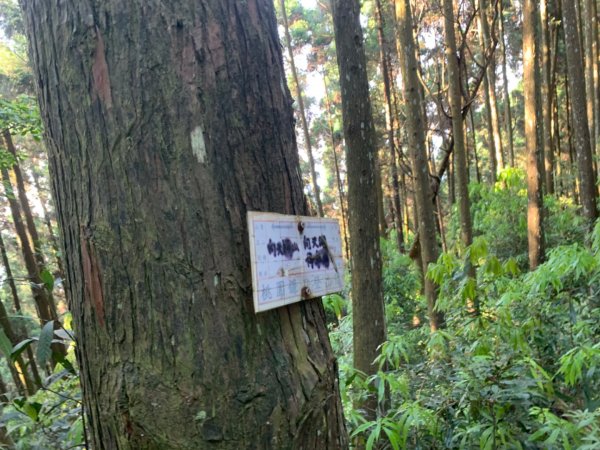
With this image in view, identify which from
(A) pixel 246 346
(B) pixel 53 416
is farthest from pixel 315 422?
(B) pixel 53 416

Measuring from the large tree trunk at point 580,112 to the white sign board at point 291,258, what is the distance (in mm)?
7383

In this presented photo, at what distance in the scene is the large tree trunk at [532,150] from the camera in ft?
23.6

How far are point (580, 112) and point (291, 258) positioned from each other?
7946mm

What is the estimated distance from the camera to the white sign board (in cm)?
96

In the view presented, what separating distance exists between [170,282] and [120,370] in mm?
220

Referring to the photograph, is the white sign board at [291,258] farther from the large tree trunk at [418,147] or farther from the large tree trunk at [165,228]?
the large tree trunk at [418,147]

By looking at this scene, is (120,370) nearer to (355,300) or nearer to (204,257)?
(204,257)

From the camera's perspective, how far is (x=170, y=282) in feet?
2.98

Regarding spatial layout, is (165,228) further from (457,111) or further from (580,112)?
(580,112)

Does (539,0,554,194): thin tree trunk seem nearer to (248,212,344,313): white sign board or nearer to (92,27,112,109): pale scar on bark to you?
(248,212,344,313): white sign board

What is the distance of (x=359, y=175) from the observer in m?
3.55

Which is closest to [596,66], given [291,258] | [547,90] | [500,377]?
[547,90]

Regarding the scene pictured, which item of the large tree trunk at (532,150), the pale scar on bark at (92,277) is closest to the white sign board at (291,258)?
the pale scar on bark at (92,277)

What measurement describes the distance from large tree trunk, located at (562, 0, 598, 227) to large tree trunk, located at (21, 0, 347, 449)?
7.73 metres
